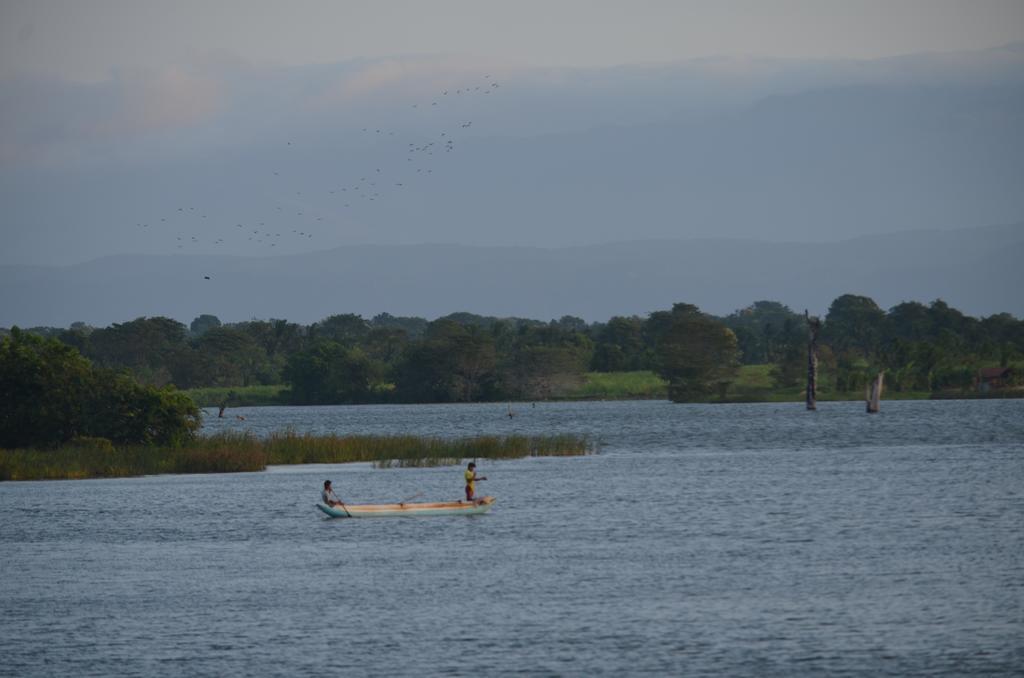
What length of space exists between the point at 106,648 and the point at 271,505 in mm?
33346

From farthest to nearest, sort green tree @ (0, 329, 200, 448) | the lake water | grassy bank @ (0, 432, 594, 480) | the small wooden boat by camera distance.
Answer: green tree @ (0, 329, 200, 448) → grassy bank @ (0, 432, 594, 480) → the small wooden boat → the lake water

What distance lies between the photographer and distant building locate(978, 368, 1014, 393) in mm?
186000

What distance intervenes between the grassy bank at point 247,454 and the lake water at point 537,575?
1.07m

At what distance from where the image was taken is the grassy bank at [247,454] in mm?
80688

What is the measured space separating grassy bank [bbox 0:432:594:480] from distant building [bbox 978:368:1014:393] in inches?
4157

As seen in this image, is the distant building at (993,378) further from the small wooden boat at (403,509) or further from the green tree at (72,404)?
the small wooden boat at (403,509)

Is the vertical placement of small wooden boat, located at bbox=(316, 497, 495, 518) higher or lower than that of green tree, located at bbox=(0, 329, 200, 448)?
lower

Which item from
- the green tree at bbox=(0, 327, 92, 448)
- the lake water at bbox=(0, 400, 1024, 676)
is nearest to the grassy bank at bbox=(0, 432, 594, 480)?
the lake water at bbox=(0, 400, 1024, 676)

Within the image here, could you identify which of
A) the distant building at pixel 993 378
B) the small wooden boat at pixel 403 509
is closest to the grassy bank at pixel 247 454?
the small wooden boat at pixel 403 509

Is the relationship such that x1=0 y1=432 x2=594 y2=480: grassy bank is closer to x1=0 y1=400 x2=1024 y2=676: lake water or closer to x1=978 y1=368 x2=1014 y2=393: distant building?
x1=0 y1=400 x2=1024 y2=676: lake water

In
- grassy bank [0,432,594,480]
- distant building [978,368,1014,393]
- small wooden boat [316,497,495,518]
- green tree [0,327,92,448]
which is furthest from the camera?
distant building [978,368,1014,393]

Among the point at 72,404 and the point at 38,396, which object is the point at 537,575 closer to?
the point at 72,404

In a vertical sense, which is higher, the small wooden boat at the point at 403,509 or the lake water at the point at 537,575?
the small wooden boat at the point at 403,509

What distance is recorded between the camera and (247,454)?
85000mm
